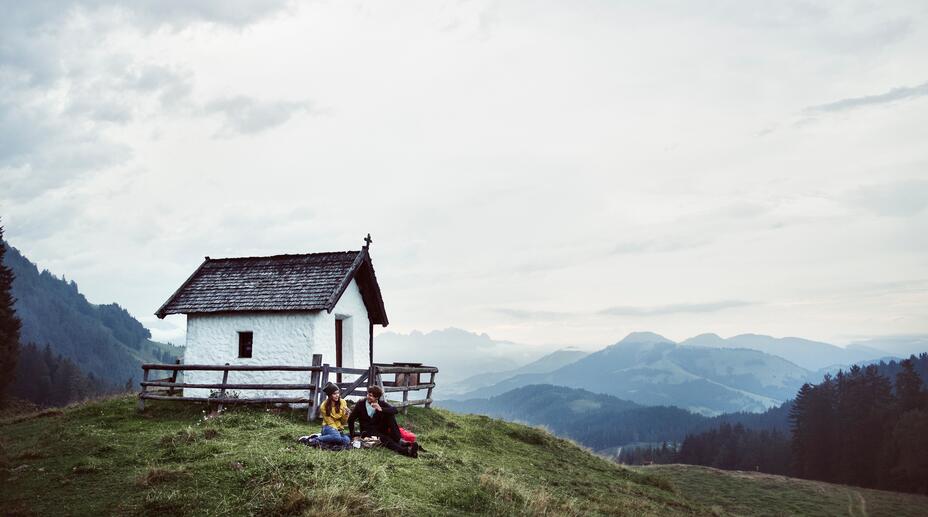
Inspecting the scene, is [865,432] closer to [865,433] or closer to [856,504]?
[865,433]

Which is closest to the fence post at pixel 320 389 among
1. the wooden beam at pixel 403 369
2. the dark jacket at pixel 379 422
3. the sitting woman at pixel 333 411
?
the wooden beam at pixel 403 369

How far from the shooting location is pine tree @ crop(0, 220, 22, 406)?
162ft

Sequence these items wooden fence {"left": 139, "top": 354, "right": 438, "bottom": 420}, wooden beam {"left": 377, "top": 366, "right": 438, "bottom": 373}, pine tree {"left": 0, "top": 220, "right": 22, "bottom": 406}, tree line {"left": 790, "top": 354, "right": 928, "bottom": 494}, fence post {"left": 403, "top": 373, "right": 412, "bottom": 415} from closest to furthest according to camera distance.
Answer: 1. wooden fence {"left": 139, "top": 354, "right": 438, "bottom": 420}
2. wooden beam {"left": 377, "top": 366, "right": 438, "bottom": 373}
3. fence post {"left": 403, "top": 373, "right": 412, "bottom": 415}
4. pine tree {"left": 0, "top": 220, "right": 22, "bottom": 406}
5. tree line {"left": 790, "top": 354, "right": 928, "bottom": 494}

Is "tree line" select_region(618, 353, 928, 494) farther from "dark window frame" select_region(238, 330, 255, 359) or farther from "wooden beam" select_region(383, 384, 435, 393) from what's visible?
"dark window frame" select_region(238, 330, 255, 359)

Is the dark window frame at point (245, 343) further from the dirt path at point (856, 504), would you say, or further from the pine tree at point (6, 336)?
the pine tree at point (6, 336)

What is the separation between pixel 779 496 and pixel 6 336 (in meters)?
58.8

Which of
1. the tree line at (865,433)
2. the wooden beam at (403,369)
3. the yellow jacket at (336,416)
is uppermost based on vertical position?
the wooden beam at (403,369)

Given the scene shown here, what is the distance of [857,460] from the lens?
77625mm

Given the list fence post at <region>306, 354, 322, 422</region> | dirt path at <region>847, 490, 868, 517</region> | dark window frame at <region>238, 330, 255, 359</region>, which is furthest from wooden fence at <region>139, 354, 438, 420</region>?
dirt path at <region>847, 490, 868, 517</region>

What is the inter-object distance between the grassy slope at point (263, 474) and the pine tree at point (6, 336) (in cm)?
3218

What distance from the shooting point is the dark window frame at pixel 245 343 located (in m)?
25.6

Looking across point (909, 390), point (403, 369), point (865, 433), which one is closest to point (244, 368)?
point (403, 369)

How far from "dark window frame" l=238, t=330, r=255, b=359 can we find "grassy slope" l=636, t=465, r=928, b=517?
21.0 meters

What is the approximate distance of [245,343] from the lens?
25.8m
